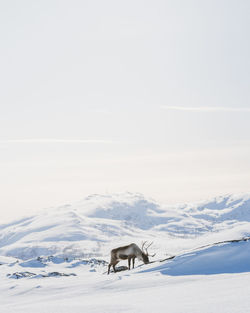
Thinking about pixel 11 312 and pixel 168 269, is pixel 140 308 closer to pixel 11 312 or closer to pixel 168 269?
pixel 11 312

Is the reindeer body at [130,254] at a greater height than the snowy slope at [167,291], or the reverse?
the reindeer body at [130,254]

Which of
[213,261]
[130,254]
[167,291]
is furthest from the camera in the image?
[130,254]

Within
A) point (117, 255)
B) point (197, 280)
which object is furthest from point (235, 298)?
point (117, 255)

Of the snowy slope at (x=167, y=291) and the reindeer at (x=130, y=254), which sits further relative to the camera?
the reindeer at (x=130, y=254)

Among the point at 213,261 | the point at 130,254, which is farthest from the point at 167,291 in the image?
the point at 130,254

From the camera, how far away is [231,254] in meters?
13.9

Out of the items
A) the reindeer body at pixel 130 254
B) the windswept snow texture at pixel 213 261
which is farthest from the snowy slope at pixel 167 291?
the reindeer body at pixel 130 254

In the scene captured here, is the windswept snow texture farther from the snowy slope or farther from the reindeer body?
the reindeer body

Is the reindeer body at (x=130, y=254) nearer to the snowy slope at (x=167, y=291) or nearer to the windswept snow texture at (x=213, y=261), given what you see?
the snowy slope at (x=167, y=291)

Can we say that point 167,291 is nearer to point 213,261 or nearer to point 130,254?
point 213,261

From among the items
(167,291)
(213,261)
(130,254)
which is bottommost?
(167,291)


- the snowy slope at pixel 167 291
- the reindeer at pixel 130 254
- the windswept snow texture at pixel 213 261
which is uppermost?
the reindeer at pixel 130 254

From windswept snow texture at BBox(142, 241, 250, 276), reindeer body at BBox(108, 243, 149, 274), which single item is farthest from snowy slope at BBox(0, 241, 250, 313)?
reindeer body at BBox(108, 243, 149, 274)

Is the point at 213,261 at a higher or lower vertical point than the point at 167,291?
higher
